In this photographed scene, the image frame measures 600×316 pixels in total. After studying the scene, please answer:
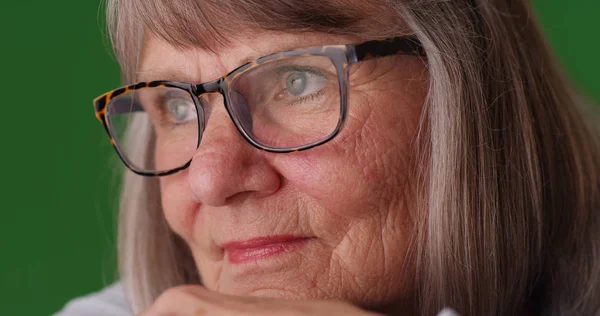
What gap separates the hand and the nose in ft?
0.72

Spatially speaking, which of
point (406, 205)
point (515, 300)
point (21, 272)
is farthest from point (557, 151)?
point (21, 272)

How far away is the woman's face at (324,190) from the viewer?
64.4 inches

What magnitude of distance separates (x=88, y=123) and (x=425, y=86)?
2176mm

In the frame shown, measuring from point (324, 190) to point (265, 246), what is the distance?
0.20 m

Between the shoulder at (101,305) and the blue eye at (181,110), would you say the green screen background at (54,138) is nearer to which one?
the shoulder at (101,305)

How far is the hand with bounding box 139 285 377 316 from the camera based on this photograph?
1424 millimetres

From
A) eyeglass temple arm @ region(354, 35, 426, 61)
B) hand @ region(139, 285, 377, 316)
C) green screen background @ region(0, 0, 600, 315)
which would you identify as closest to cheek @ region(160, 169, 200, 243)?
hand @ region(139, 285, 377, 316)

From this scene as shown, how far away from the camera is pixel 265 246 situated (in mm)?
1708

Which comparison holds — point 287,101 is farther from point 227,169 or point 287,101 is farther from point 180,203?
point 180,203

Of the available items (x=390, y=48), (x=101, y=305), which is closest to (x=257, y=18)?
(x=390, y=48)

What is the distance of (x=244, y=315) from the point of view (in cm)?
145

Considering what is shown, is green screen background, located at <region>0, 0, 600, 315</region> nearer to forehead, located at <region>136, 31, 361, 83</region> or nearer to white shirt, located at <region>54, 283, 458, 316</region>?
white shirt, located at <region>54, 283, 458, 316</region>

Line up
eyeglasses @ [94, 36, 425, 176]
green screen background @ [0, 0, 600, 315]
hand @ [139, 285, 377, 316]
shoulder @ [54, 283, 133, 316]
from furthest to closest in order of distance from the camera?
Answer: green screen background @ [0, 0, 600, 315] → shoulder @ [54, 283, 133, 316] → eyeglasses @ [94, 36, 425, 176] → hand @ [139, 285, 377, 316]

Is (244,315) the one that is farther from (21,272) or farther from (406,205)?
(21,272)
